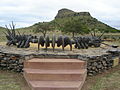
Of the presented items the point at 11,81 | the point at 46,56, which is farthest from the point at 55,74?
the point at 11,81

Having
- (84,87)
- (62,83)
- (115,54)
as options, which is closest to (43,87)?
(62,83)

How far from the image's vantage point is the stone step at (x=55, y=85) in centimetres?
514

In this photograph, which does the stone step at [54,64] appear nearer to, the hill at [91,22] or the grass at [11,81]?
the grass at [11,81]

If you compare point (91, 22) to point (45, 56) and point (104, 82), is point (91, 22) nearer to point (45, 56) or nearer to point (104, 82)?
point (45, 56)

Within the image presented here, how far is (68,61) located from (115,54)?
9.29 ft

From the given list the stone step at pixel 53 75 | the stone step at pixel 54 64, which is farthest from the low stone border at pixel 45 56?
the stone step at pixel 53 75

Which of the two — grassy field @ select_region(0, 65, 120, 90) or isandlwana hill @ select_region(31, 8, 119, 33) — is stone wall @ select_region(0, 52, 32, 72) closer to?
grassy field @ select_region(0, 65, 120, 90)

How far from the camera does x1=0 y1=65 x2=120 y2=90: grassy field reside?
5.55 meters

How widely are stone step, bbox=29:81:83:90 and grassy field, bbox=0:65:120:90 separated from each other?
0.25 metres

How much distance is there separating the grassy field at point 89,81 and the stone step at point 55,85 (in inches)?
10.0

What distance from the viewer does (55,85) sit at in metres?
5.30

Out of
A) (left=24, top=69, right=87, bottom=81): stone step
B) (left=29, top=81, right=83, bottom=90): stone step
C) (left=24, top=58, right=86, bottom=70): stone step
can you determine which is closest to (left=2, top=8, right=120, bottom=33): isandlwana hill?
(left=24, top=58, right=86, bottom=70): stone step

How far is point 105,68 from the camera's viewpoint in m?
7.50

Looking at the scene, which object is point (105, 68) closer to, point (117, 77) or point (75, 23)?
point (117, 77)
